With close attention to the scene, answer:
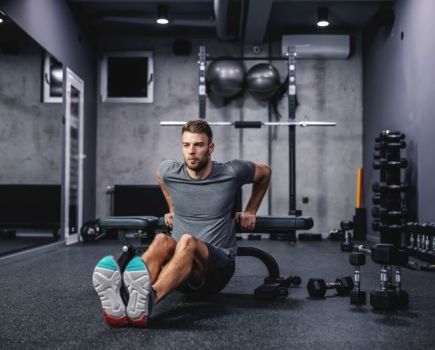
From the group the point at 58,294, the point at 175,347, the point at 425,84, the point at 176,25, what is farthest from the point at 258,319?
the point at 176,25

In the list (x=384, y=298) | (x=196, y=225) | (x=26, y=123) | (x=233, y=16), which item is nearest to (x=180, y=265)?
(x=196, y=225)

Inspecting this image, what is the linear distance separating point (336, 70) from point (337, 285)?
14.6 ft

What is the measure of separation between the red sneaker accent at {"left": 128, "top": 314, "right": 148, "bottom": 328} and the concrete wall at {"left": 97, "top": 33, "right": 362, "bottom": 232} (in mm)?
4650

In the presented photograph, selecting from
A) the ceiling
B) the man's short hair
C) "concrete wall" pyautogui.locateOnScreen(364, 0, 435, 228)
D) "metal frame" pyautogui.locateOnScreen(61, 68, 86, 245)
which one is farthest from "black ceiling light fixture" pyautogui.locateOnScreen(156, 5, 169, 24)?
the man's short hair

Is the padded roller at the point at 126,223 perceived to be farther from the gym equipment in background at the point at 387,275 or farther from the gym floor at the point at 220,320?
the gym equipment in background at the point at 387,275

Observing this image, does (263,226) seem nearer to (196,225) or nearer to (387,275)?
(196,225)

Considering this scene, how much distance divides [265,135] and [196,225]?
4.25 metres

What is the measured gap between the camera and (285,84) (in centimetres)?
612

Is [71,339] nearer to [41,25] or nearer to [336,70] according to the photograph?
[41,25]

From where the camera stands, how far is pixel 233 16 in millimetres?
5855

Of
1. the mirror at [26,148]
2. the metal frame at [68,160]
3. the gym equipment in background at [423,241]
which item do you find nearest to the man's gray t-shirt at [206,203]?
the gym equipment in background at [423,241]

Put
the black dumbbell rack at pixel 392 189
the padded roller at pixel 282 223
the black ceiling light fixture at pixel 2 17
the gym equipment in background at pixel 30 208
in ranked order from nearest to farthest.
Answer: the padded roller at pixel 282 223 < the black ceiling light fixture at pixel 2 17 < the black dumbbell rack at pixel 392 189 < the gym equipment in background at pixel 30 208

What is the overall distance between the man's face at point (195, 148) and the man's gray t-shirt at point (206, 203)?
0.11 metres

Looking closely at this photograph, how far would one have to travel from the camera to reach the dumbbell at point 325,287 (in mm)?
2506
